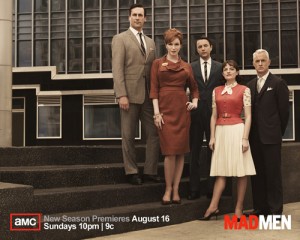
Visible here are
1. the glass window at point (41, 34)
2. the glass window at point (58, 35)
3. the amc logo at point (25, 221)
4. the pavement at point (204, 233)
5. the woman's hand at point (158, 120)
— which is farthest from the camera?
the glass window at point (41, 34)

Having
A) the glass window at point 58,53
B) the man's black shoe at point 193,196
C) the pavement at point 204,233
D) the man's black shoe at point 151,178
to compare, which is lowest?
the pavement at point 204,233

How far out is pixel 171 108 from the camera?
705 cm

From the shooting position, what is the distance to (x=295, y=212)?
323 inches

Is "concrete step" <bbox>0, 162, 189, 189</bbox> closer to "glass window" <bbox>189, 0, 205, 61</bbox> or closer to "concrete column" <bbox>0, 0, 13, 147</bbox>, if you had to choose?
"concrete column" <bbox>0, 0, 13, 147</bbox>

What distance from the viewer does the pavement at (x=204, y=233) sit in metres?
6.09

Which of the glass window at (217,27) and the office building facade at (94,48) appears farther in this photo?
the glass window at (217,27)

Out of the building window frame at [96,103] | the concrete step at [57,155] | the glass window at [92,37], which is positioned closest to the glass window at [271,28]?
the building window frame at [96,103]

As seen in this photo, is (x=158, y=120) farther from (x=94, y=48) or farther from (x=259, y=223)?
(x=94, y=48)

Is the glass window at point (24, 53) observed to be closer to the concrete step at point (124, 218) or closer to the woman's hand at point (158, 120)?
the concrete step at point (124, 218)

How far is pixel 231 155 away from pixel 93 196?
1.76 m

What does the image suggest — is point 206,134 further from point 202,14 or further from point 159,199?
point 202,14

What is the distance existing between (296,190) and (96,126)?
2444 centimetres

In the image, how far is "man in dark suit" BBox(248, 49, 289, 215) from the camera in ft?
23.4

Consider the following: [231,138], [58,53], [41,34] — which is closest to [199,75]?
[231,138]
